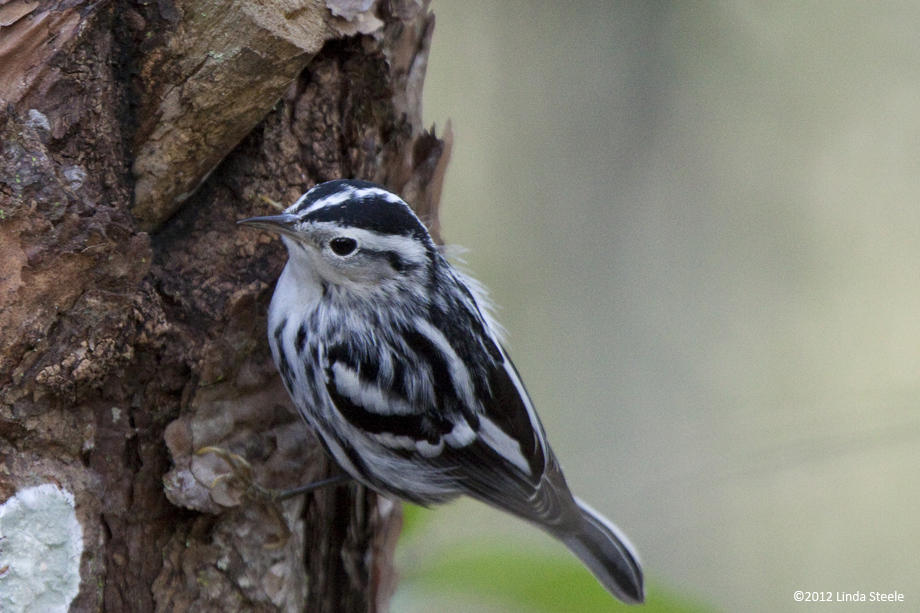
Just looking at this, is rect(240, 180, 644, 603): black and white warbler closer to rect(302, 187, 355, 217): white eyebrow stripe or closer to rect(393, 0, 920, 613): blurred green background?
rect(302, 187, 355, 217): white eyebrow stripe

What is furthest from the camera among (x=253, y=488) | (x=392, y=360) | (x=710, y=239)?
(x=710, y=239)

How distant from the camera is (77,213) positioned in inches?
79.1

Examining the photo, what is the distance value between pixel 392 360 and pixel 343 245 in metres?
0.37

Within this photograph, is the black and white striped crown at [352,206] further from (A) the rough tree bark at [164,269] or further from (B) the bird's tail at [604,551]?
(B) the bird's tail at [604,551]

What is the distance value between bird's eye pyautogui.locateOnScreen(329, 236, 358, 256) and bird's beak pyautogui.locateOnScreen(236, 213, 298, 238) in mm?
142

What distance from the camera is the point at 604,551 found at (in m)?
3.12

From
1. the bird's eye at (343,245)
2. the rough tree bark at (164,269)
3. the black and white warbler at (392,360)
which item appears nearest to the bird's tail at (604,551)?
the black and white warbler at (392,360)

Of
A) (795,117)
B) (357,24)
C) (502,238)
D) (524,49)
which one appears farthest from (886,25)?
(357,24)

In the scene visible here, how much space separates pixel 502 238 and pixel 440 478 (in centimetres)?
308

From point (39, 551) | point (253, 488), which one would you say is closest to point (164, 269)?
point (253, 488)

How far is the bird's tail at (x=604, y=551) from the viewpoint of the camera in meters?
2.99

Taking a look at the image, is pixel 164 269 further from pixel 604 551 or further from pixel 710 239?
pixel 710 239

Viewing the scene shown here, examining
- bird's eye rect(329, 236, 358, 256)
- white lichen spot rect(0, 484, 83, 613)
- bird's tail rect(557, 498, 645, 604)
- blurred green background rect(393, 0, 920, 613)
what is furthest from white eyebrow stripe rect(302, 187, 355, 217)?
blurred green background rect(393, 0, 920, 613)

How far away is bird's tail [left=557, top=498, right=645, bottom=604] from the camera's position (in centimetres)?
299
